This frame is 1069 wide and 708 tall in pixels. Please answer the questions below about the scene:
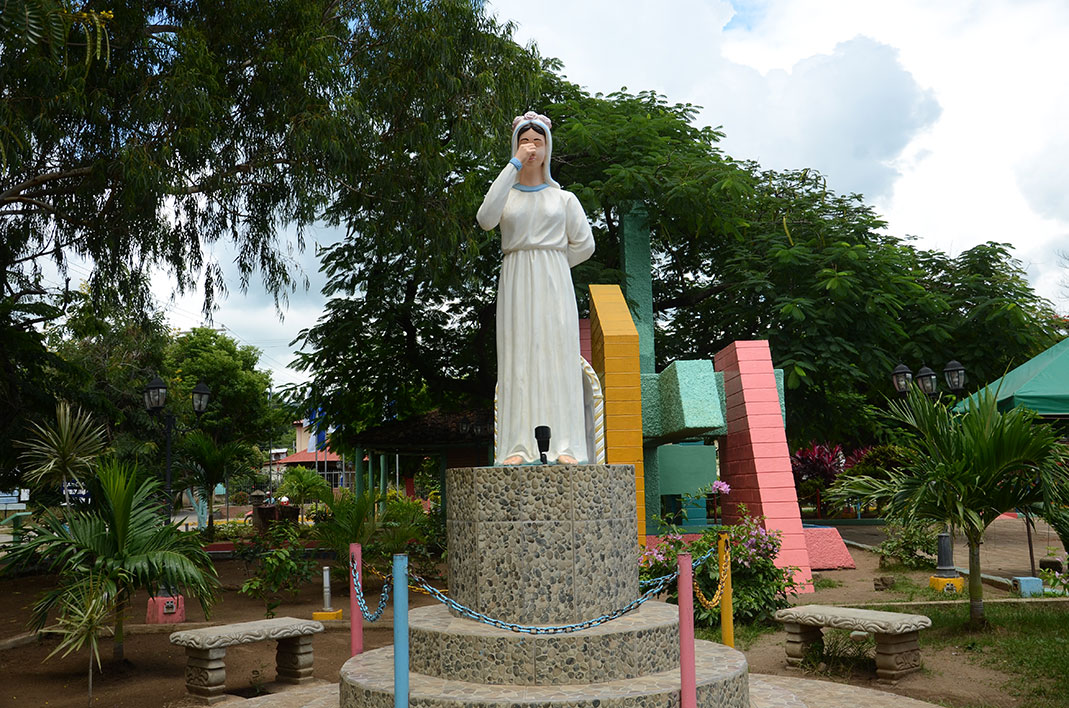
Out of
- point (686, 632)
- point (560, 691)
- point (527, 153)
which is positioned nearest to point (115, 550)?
point (560, 691)

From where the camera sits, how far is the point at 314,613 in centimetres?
1098

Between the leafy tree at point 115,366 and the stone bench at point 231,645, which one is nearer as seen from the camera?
the stone bench at point 231,645

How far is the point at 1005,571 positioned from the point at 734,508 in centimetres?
405

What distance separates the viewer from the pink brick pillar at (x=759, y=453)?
12.6 meters

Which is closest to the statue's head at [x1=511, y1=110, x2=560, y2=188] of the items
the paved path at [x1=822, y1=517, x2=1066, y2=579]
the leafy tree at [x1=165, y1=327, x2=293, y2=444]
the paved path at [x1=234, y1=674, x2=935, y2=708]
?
the paved path at [x1=234, y1=674, x2=935, y2=708]

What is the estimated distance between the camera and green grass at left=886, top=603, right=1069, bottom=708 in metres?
7.04

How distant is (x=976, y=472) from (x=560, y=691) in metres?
5.03

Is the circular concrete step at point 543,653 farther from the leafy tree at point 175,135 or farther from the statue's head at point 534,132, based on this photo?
the leafy tree at point 175,135

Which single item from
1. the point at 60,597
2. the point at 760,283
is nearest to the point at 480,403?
the point at 760,283

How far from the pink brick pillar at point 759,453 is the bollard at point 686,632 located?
7.39 m

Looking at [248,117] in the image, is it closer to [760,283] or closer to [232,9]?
[232,9]

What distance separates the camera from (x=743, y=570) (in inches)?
406

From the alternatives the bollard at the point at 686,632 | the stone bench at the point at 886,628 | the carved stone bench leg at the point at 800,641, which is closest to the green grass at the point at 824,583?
the carved stone bench leg at the point at 800,641

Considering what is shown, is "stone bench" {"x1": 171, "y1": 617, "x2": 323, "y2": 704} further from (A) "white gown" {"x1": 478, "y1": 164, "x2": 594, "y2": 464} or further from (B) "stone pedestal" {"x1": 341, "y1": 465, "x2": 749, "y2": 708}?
(A) "white gown" {"x1": 478, "y1": 164, "x2": 594, "y2": 464}
